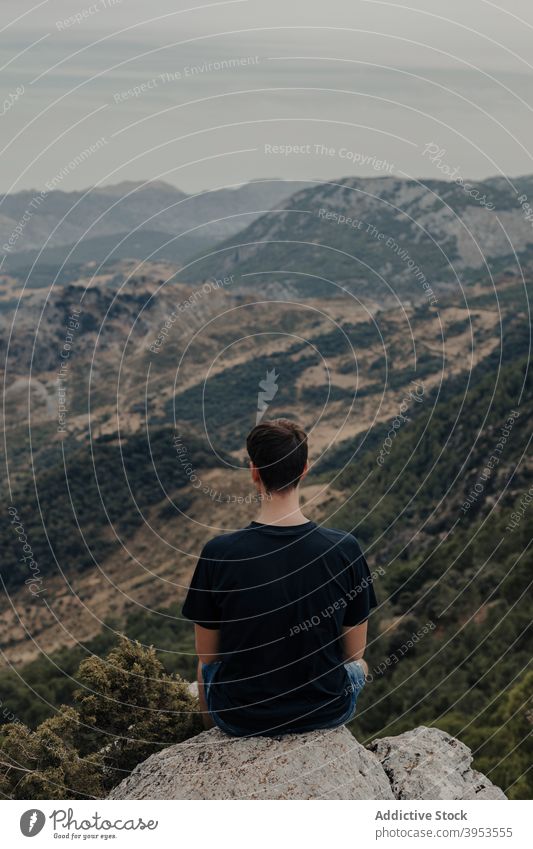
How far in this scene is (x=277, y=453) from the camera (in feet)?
23.9

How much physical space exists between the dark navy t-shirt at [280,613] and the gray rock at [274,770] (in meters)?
0.19

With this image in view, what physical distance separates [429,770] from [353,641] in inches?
89.1

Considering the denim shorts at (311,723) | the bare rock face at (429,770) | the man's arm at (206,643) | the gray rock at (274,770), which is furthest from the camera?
the bare rock face at (429,770)

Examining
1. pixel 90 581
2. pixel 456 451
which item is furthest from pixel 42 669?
pixel 456 451

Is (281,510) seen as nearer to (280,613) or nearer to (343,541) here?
(343,541)

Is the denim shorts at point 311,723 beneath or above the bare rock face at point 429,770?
above

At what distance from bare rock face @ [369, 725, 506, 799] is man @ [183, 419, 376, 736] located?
147 cm

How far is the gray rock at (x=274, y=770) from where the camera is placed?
7.94 m

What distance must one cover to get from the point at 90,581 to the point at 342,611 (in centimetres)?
7171

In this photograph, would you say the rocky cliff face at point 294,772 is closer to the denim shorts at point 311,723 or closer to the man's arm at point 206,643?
the denim shorts at point 311,723

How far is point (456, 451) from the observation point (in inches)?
2778

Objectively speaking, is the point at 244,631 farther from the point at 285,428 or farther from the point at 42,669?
the point at 42,669

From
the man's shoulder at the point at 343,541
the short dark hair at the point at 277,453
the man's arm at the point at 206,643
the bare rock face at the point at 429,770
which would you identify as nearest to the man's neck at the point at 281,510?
the short dark hair at the point at 277,453

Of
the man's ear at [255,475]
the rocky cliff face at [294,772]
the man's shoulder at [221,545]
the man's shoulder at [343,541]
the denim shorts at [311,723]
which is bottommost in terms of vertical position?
the rocky cliff face at [294,772]
